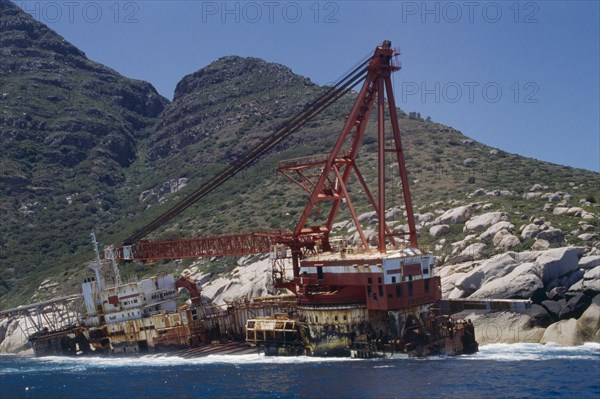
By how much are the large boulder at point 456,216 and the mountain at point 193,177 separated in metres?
1.29

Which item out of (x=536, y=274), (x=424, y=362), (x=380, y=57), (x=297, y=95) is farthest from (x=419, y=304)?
(x=297, y=95)

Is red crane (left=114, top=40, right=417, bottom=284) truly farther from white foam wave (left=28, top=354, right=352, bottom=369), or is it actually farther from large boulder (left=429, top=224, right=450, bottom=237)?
large boulder (left=429, top=224, right=450, bottom=237)

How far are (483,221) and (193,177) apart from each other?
91797 mm

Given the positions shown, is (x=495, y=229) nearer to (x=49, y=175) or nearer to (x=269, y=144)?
(x=269, y=144)

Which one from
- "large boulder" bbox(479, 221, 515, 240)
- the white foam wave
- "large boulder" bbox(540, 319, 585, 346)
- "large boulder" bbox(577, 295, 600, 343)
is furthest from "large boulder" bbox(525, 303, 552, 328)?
"large boulder" bbox(479, 221, 515, 240)

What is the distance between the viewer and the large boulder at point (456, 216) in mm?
87812

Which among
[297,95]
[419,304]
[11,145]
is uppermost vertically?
[297,95]

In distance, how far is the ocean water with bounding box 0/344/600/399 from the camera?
4462 cm

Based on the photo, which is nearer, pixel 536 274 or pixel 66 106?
pixel 536 274

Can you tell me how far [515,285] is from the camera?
217 feet

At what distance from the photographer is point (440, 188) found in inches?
4326

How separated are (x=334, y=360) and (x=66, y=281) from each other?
69519mm

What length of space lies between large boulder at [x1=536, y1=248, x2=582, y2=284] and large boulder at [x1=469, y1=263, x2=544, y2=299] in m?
0.89

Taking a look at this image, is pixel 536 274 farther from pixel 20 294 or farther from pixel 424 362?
pixel 20 294
